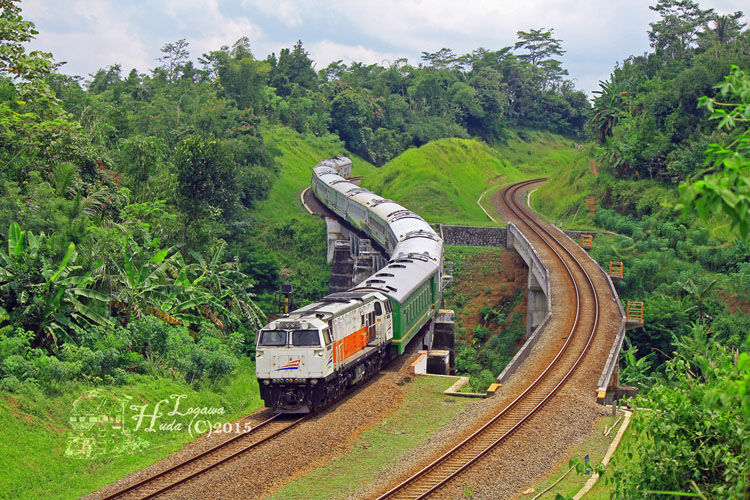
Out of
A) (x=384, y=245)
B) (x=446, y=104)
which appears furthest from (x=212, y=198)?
(x=446, y=104)

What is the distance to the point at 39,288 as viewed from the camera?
76.1ft

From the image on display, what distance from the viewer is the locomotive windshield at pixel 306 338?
821 inches

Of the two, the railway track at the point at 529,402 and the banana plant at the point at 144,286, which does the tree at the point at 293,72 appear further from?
the banana plant at the point at 144,286

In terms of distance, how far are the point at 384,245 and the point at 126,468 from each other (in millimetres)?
29332

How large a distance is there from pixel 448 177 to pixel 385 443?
181 feet

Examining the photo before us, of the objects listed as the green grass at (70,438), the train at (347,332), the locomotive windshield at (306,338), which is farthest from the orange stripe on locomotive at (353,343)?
the green grass at (70,438)

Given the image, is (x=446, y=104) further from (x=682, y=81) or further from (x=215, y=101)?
(x=682, y=81)

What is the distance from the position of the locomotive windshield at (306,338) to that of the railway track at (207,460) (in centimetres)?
211

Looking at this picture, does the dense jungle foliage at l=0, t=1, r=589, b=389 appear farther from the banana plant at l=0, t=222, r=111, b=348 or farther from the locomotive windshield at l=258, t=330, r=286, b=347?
the locomotive windshield at l=258, t=330, r=286, b=347

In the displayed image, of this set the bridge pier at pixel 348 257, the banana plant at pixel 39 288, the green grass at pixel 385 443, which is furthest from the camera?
the bridge pier at pixel 348 257

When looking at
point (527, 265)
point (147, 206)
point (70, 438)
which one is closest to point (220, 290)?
point (147, 206)

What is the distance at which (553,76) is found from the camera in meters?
133

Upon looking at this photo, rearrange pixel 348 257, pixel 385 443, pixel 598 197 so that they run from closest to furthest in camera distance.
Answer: pixel 385 443 → pixel 348 257 → pixel 598 197

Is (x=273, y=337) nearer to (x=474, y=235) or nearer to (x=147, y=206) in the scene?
(x=147, y=206)
